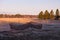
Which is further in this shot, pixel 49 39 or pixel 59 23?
pixel 59 23

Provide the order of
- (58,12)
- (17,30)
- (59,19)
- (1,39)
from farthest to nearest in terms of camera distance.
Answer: (58,12) → (59,19) → (17,30) → (1,39)

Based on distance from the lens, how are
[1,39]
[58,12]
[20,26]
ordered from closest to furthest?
[1,39] → [20,26] → [58,12]

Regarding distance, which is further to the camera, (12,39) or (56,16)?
(56,16)

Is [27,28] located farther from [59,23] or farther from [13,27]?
[59,23]

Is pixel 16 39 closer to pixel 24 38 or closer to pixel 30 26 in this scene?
pixel 24 38

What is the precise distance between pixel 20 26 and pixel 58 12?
1052 cm

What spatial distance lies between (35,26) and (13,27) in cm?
268

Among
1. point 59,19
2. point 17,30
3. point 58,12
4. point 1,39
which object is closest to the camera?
point 1,39

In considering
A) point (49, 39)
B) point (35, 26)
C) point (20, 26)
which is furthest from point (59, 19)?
point (49, 39)

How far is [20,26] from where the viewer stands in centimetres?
2188

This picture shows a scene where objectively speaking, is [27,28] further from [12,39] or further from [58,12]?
[58,12]

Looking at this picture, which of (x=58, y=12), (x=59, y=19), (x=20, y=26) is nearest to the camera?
(x=20, y=26)

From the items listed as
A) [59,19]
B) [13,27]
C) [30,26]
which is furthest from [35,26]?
[59,19]

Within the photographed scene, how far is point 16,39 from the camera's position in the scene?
14758mm
